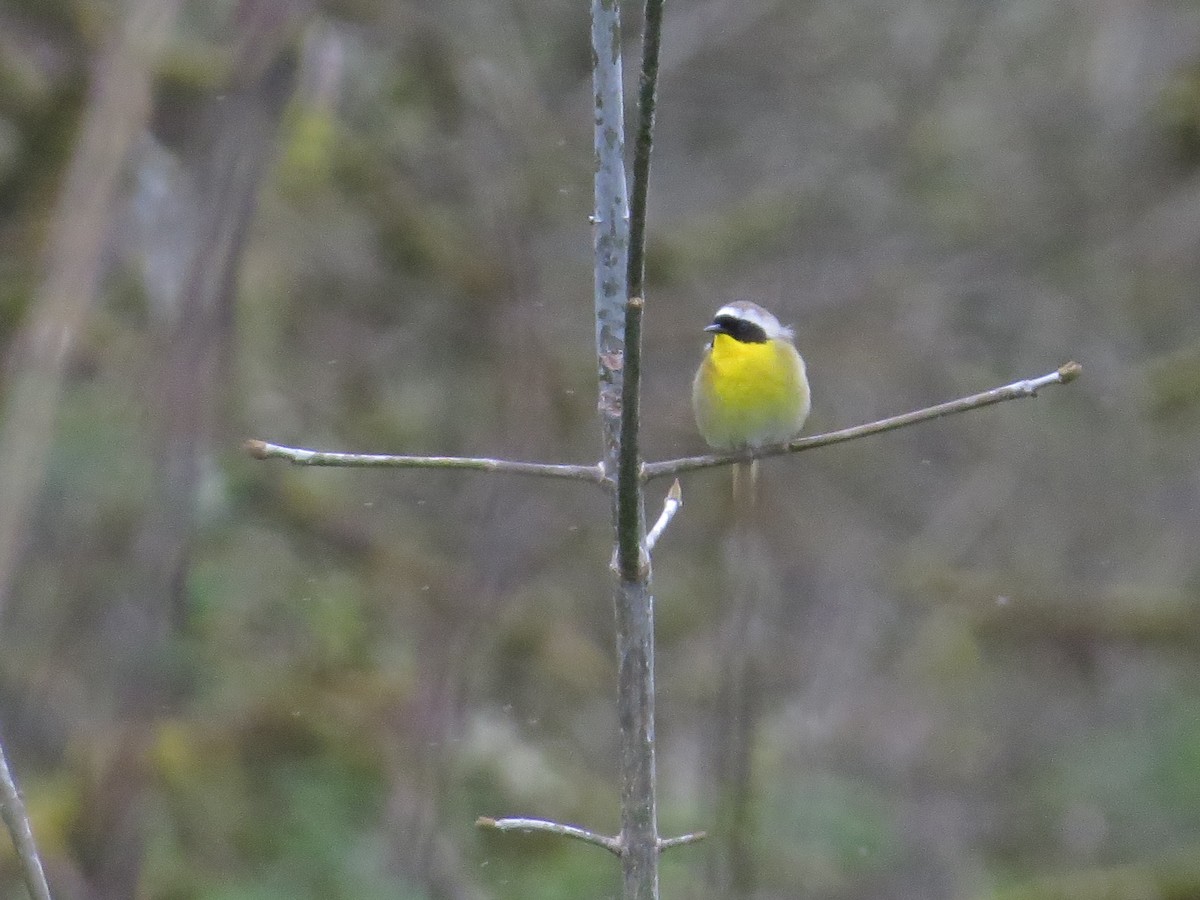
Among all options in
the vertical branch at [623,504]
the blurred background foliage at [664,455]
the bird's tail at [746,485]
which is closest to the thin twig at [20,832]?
the vertical branch at [623,504]

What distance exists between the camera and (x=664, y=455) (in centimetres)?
545

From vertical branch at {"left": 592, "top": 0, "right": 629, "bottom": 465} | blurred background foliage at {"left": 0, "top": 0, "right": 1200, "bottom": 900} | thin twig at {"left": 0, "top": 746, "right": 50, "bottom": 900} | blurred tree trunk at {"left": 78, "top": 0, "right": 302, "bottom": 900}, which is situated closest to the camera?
blurred tree trunk at {"left": 78, "top": 0, "right": 302, "bottom": 900}

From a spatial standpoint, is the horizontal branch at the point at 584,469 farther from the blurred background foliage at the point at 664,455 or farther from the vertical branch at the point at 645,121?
the blurred background foliage at the point at 664,455

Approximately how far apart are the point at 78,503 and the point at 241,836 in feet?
4.57

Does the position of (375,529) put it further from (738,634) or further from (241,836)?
(738,634)

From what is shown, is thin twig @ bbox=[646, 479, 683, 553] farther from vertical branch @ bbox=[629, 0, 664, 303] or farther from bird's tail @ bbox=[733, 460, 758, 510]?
bird's tail @ bbox=[733, 460, 758, 510]

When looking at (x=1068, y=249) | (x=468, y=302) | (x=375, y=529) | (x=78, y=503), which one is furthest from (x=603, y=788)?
(x=1068, y=249)

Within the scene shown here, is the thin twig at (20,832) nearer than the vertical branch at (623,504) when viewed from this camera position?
Yes

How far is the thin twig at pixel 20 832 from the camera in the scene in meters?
1.34

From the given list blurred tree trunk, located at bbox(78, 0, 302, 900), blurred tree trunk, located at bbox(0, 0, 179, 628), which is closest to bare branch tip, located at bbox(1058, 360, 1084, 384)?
blurred tree trunk, located at bbox(78, 0, 302, 900)

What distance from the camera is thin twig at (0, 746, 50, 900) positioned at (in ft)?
4.41

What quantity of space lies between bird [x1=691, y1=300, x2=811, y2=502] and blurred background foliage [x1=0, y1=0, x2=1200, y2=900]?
14 centimetres

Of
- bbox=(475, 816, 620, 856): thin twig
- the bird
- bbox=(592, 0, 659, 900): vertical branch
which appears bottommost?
bbox=(475, 816, 620, 856): thin twig

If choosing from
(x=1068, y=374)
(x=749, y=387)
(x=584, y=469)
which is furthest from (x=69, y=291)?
(x=749, y=387)
